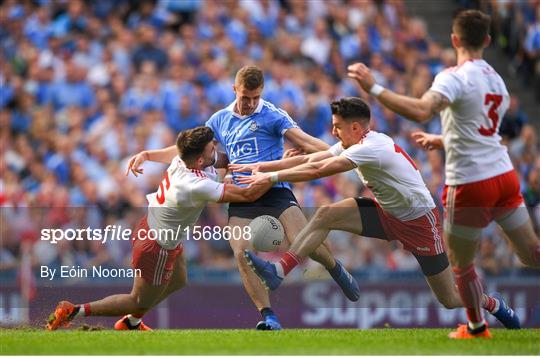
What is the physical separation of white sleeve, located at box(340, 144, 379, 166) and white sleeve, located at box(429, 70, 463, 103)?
1254mm

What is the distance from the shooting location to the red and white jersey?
37.1 ft

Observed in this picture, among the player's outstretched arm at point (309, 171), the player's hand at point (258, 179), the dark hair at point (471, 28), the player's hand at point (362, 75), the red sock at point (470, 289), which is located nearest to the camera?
the player's hand at point (362, 75)

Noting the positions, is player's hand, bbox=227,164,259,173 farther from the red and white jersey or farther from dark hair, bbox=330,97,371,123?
dark hair, bbox=330,97,371,123

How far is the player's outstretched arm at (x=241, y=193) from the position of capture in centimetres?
1176

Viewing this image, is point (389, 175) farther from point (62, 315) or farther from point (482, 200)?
point (62, 315)

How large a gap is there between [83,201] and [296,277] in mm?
5500

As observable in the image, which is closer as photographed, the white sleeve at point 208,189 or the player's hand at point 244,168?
the white sleeve at point 208,189

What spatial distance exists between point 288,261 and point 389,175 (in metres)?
1.15

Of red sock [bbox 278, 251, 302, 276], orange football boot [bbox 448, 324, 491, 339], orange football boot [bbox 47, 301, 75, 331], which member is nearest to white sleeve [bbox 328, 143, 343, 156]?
red sock [bbox 278, 251, 302, 276]

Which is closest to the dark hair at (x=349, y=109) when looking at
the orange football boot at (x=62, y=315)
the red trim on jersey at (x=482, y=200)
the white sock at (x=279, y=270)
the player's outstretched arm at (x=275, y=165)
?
the player's outstretched arm at (x=275, y=165)

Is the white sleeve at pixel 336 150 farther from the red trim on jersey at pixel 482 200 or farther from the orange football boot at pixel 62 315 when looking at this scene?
the orange football boot at pixel 62 315

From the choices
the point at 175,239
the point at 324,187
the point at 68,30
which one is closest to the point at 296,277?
the point at 175,239

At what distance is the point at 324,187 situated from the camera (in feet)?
60.5

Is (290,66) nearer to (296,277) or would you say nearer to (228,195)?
(296,277)
